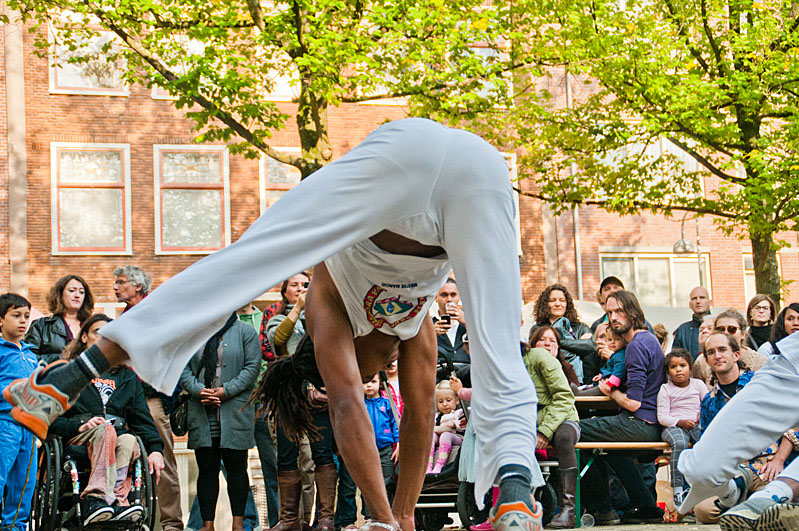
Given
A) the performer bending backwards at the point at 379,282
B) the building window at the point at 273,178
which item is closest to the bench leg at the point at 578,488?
the performer bending backwards at the point at 379,282

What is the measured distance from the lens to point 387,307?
3.95 metres

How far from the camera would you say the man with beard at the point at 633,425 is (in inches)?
323

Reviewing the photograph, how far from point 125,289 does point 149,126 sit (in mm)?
13818

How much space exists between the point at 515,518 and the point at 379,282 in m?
1.22

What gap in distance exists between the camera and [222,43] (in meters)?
15.2

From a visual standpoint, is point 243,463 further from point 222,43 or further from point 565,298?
point 222,43

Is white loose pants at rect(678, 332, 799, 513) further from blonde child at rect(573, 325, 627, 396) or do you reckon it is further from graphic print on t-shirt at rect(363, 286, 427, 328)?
blonde child at rect(573, 325, 627, 396)

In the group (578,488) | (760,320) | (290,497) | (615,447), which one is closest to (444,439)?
(578,488)

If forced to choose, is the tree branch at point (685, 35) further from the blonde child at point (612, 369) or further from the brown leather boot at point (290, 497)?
the brown leather boot at point (290, 497)

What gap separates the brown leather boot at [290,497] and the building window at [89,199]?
14.3 m

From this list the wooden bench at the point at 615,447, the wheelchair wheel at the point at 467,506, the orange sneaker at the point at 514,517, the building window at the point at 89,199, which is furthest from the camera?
the building window at the point at 89,199

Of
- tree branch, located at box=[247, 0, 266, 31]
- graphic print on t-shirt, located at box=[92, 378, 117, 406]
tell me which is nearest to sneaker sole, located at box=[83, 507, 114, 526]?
graphic print on t-shirt, located at box=[92, 378, 117, 406]

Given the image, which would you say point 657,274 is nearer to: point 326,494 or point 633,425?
point 633,425

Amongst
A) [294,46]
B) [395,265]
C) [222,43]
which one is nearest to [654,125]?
[294,46]
